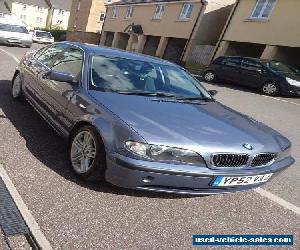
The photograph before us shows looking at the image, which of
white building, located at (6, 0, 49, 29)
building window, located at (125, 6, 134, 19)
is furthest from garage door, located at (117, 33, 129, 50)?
white building, located at (6, 0, 49, 29)

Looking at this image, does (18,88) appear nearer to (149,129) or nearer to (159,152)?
(149,129)

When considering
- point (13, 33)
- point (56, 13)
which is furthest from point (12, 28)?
point (56, 13)

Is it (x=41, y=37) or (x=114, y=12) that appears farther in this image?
(x=114, y=12)

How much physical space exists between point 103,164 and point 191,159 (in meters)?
0.90

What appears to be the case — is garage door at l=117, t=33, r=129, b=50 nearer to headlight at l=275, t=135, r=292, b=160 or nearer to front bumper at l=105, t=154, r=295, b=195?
headlight at l=275, t=135, r=292, b=160

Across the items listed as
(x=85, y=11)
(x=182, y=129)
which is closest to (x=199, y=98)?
(x=182, y=129)

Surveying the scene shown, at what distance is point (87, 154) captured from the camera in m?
3.93

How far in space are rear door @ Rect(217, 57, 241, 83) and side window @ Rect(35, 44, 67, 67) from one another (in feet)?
38.9

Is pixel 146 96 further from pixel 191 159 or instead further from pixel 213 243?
pixel 213 243

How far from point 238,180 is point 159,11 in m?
30.5

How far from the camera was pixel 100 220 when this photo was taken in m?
3.28

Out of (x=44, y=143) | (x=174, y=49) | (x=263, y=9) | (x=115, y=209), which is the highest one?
(x=263, y=9)

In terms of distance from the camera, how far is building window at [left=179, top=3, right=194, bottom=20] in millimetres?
28663

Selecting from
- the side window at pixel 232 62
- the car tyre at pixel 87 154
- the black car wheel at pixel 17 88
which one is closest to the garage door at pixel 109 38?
the side window at pixel 232 62
